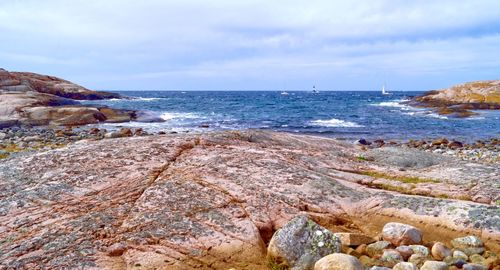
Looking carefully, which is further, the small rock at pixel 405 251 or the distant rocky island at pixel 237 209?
the small rock at pixel 405 251

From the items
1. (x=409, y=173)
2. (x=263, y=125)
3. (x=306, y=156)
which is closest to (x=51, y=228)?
(x=306, y=156)

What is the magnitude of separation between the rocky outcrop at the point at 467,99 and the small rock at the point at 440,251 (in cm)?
6775

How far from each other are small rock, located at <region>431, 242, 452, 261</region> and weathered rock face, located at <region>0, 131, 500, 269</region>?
648 mm

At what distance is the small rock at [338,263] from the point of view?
6918 mm

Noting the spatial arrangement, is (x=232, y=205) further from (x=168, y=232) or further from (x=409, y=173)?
(x=409, y=173)

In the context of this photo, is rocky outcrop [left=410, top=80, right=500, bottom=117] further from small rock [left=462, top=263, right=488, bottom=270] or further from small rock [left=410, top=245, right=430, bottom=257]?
small rock [left=462, top=263, right=488, bottom=270]

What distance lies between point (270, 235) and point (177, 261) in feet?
6.27

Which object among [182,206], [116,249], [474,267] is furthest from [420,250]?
[116,249]

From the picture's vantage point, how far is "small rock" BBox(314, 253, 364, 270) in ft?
22.7

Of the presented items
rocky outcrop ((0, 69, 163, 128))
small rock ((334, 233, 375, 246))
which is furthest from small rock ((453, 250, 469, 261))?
rocky outcrop ((0, 69, 163, 128))

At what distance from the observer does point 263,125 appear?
55.4 metres

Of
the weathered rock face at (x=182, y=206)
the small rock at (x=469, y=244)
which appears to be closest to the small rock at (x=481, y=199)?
the weathered rock face at (x=182, y=206)

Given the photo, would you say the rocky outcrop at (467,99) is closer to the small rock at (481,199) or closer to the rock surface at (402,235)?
the small rock at (481,199)

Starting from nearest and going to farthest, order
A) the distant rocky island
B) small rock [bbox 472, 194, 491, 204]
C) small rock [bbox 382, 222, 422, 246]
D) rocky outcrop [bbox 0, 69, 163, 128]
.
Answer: the distant rocky island < small rock [bbox 382, 222, 422, 246] < small rock [bbox 472, 194, 491, 204] < rocky outcrop [bbox 0, 69, 163, 128]
